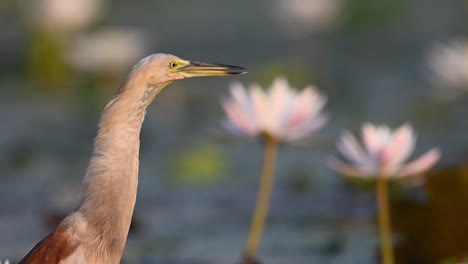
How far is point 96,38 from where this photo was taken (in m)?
6.51

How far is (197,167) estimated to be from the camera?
4.97 m

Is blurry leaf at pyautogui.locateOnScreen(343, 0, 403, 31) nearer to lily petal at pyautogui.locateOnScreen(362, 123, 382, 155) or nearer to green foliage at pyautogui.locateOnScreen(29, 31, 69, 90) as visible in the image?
green foliage at pyautogui.locateOnScreen(29, 31, 69, 90)

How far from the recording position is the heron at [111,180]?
237cm

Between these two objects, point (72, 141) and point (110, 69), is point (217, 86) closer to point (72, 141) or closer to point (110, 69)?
point (110, 69)

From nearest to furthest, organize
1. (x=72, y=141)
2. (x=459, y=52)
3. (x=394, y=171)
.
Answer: (x=394, y=171), (x=459, y=52), (x=72, y=141)

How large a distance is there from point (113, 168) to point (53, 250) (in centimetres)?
20

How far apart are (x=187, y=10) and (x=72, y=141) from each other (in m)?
4.48

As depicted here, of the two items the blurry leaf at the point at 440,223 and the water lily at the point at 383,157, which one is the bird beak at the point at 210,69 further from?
the blurry leaf at the point at 440,223

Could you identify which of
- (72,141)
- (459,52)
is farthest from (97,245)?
(72,141)

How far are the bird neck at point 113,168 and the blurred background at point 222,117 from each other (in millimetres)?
735

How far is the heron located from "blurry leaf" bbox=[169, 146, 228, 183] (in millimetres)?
2451

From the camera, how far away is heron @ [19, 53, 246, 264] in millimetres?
2371

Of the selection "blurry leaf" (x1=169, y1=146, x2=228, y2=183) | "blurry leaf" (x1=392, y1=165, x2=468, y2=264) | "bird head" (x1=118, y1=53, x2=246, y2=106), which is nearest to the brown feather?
"bird head" (x1=118, y1=53, x2=246, y2=106)

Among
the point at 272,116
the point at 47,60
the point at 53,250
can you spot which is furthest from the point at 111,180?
the point at 47,60
